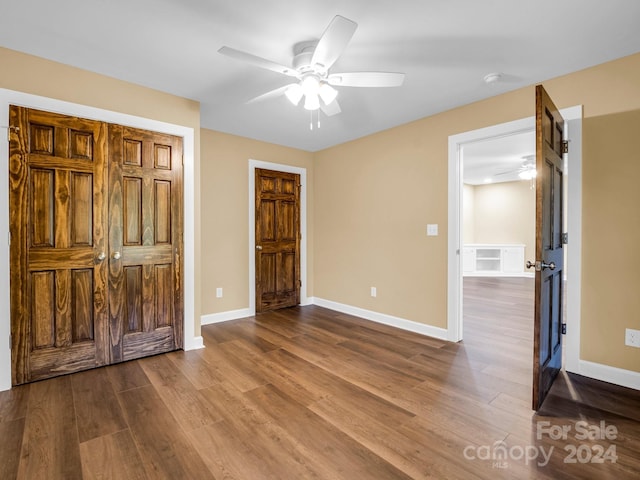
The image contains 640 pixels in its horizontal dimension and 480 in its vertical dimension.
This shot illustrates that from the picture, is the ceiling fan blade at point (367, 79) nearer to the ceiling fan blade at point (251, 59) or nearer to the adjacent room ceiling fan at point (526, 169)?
the ceiling fan blade at point (251, 59)

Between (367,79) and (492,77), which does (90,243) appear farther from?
(492,77)

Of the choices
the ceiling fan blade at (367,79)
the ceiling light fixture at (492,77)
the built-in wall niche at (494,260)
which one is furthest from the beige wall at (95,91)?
the built-in wall niche at (494,260)

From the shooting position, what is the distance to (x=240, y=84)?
272 cm

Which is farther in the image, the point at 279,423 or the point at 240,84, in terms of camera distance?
the point at 240,84

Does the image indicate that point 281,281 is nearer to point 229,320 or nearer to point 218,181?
point 229,320

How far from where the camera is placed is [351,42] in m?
2.10

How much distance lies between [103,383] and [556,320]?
3553mm

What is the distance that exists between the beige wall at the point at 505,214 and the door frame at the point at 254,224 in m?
5.87

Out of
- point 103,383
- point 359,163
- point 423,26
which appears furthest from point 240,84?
point 103,383

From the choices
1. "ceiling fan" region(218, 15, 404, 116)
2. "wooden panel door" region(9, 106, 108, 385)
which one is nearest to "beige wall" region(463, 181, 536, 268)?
"ceiling fan" region(218, 15, 404, 116)

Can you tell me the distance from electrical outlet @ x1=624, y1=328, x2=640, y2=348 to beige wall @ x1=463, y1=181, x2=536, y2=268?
6048 mm

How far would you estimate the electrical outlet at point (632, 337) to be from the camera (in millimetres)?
2244

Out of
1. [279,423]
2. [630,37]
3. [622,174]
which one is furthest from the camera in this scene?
[622,174]

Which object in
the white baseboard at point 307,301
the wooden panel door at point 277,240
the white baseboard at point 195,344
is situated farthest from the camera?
the white baseboard at point 307,301
